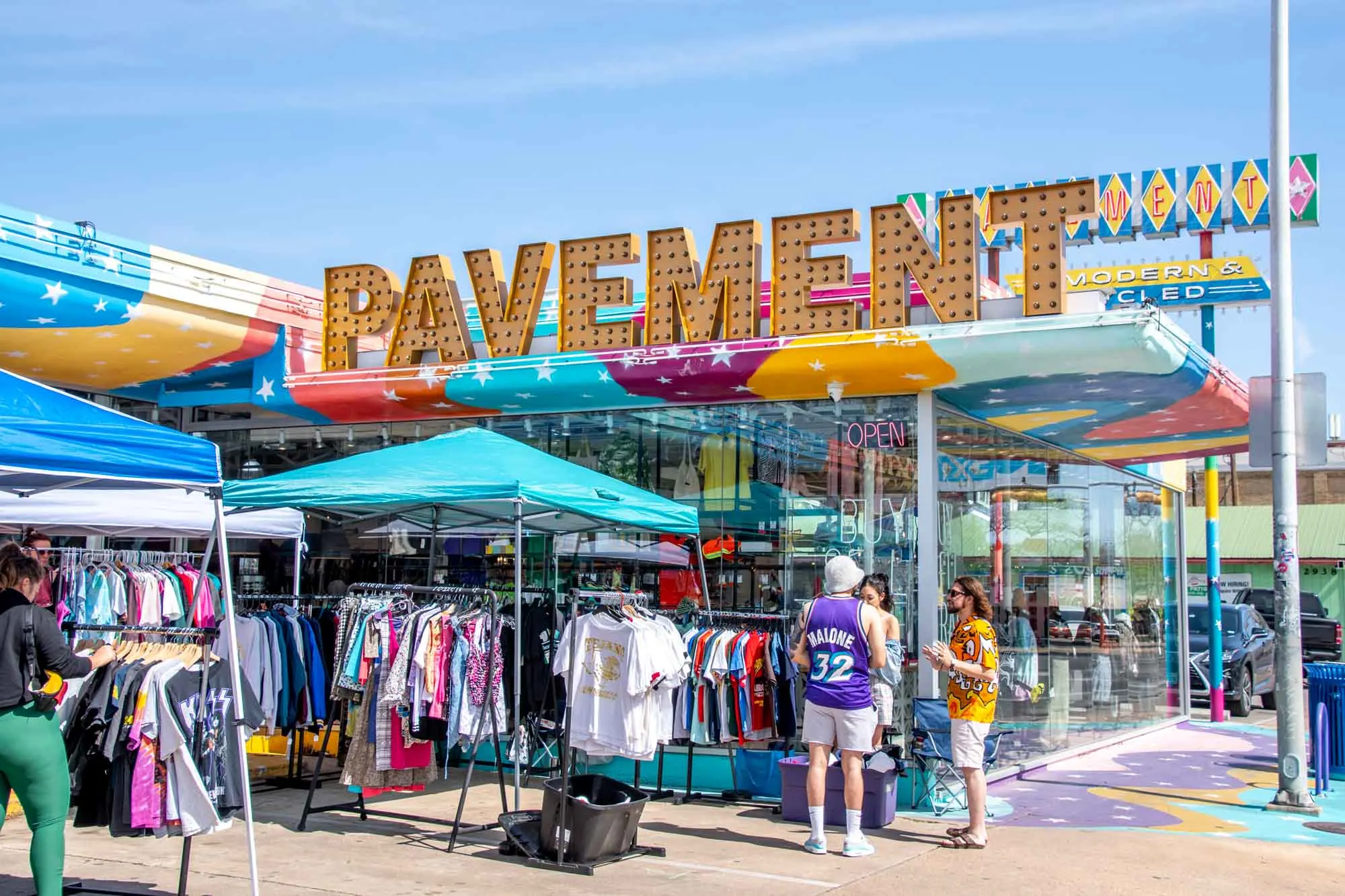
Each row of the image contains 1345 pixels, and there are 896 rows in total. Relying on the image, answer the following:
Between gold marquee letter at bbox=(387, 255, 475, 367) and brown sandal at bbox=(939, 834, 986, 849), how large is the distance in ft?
20.0

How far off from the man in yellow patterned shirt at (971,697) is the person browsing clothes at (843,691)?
1.93 ft

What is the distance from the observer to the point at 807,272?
10.8m

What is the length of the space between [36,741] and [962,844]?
567 centimetres

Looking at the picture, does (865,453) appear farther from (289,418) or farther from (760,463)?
(289,418)

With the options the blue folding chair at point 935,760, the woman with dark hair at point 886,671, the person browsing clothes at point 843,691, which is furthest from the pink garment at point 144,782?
the blue folding chair at point 935,760

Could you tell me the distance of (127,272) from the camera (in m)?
11.5

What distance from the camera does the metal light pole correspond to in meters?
10.3

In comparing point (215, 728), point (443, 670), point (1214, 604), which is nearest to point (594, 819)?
point (443, 670)

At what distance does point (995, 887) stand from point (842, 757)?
1.27 metres

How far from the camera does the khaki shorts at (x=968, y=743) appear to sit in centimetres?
862

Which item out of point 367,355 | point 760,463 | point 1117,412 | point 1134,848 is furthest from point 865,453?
point 367,355

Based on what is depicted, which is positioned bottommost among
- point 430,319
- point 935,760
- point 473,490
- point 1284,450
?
point 935,760

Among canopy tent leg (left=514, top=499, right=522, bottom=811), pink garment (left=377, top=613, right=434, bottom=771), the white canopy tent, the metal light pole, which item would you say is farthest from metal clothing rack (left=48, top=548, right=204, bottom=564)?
the metal light pole

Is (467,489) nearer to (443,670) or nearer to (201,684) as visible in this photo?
(443,670)
